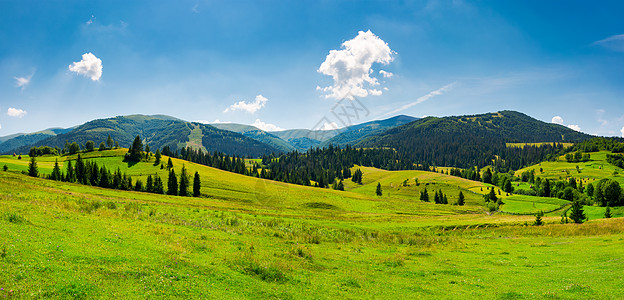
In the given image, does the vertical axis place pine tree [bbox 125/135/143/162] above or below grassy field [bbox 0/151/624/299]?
above

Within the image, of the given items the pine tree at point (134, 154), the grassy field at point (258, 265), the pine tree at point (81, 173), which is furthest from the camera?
the pine tree at point (134, 154)

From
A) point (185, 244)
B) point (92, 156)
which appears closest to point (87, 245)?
point (185, 244)

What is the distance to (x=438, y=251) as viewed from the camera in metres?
29.6

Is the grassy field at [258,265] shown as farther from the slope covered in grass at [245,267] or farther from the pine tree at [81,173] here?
the pine tree at [81,173]

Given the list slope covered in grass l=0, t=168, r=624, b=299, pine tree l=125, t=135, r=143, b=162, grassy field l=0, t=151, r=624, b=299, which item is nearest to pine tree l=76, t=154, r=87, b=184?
pine tree l=125, t=135, r=143, b=162

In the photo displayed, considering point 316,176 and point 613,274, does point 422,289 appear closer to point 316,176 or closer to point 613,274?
point 613,274

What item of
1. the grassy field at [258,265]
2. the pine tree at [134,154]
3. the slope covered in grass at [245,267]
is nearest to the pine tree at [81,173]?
the pine tree at [134,154]

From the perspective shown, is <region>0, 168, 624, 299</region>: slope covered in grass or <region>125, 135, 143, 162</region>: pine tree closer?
<region>0, 168, 624, 299</region>: slope covered in grass

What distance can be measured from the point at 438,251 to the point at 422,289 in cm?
1486

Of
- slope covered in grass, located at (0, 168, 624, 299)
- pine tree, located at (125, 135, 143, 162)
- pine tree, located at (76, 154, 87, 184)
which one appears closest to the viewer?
slope covered in grass, located at (0, 168, 624, 299)

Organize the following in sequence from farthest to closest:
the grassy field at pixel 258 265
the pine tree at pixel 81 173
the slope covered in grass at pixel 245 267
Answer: the pine tree at pixel 81 173 < the grassy field at pixel 258 265 < the slope covered in grass at pixel 245 267

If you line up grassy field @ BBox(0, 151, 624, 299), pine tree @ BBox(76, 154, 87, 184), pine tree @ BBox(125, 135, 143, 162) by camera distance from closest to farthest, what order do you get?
grassy field @ BBox(0, 151, 624, 299)
pine tree @ BBox(76, 154, 87, 184)
pine tree @ BBox(125, 135, 143, 162)

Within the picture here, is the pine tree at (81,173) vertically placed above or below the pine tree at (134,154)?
below

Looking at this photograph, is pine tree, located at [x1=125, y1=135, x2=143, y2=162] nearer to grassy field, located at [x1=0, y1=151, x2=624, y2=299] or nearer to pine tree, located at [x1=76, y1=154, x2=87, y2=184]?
pine tree, located at [x1=76, y1=154, x2=87, y2=184]
